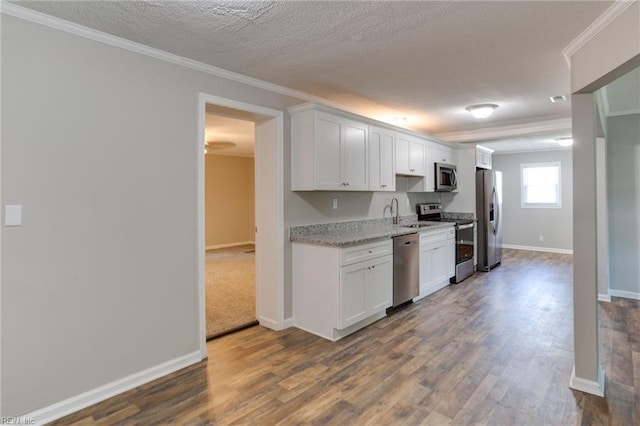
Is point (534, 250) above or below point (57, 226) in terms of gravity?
below

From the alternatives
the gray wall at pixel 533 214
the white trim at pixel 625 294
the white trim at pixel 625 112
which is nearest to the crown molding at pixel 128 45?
the white trim at pixel 625 112

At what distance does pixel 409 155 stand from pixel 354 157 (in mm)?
1366

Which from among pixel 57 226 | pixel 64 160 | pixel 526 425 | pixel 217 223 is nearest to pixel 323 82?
pixel 64 160

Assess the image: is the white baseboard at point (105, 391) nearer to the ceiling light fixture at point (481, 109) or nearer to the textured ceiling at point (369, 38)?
the textured ceiling at point (369, 38)

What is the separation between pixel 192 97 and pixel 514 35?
8.01 ft

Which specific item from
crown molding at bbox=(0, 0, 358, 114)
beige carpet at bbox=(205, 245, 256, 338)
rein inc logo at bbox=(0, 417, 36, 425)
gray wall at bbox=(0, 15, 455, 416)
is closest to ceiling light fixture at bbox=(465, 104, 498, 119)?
crown molding at bbox=(0, 0, 358, 114)

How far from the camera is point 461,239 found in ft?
18.2

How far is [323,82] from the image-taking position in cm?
340

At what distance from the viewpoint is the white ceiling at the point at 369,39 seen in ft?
6.75

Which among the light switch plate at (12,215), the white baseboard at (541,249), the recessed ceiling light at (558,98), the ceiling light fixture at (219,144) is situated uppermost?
the ceiling light fixture at (219,144)

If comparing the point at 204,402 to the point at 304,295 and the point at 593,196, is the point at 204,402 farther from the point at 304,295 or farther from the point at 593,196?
the point at 593,196

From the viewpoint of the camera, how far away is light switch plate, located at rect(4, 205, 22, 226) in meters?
2.00

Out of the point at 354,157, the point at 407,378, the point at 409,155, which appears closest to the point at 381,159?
the point at 354,157

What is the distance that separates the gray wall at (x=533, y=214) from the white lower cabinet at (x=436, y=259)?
13.5 feet
